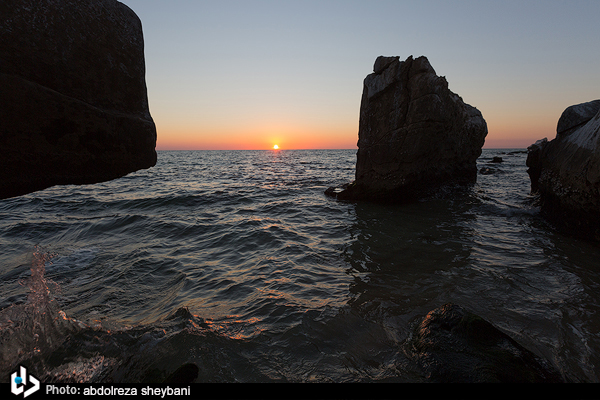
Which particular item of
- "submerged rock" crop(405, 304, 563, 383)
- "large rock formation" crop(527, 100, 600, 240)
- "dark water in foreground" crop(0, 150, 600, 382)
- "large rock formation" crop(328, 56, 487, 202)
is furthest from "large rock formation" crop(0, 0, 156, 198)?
"large rock formation" crop(328, 56, 487, 202)

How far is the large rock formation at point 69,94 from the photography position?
213cm

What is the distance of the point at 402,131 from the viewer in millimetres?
10250

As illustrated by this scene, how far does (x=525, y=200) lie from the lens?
11.2 meters

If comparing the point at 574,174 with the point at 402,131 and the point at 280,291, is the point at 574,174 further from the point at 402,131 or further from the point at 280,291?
the point at 280,291

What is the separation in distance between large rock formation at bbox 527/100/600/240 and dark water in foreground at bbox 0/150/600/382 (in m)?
0.49

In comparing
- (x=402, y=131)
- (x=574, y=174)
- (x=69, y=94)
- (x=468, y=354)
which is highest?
(x=402, y=131)

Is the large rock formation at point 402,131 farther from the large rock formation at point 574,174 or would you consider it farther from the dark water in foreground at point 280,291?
the large rock formation at point 574,174

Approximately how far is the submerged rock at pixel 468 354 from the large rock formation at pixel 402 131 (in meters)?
7.69

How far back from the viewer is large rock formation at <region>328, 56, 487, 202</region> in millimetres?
10109

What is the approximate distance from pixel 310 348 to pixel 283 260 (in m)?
2.86

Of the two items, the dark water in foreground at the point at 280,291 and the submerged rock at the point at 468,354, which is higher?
the submerged rock at the point at 468,354

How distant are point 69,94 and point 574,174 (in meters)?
9.21

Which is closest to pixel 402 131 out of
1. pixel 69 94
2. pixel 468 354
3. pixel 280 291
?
pixel 280 291

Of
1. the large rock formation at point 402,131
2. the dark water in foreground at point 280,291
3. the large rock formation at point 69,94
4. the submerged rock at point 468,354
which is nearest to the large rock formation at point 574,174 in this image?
the dark water in foreground at point 280,291
